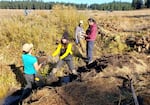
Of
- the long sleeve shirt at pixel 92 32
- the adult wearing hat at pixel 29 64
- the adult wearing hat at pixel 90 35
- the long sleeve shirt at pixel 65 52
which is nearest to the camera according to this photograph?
the adult wearing hat at pixel 29 64

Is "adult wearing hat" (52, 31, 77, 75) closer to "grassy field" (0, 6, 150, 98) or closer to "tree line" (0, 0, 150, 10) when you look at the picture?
"grassy field" (0, 6, 150, 98)

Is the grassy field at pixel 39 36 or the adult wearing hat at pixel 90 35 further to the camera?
the grassy field at pixel 39 36

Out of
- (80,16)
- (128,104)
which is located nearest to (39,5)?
(80,16)

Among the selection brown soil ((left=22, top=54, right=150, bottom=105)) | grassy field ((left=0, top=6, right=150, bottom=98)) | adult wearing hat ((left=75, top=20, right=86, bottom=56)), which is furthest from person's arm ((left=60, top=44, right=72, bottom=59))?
adult wearing hat ((left=75, top=20, right=86, bottom=56))

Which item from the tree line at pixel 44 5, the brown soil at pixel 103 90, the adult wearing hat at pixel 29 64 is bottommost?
the tree line at pixel 44 5

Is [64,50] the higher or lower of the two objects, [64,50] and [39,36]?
the higher

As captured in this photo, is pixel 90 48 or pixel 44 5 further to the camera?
pixel 44 5

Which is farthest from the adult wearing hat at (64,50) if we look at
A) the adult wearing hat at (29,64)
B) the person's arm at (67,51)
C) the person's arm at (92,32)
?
the person's arm at (92,32)

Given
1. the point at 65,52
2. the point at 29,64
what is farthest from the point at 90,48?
the point at 29,64

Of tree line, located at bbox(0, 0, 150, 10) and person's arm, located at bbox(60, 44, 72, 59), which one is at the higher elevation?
person's arm, located at bbox(60, 44, 72, 59)

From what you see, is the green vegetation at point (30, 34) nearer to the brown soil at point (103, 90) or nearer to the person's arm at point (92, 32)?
the person's arm at point (92, 32)

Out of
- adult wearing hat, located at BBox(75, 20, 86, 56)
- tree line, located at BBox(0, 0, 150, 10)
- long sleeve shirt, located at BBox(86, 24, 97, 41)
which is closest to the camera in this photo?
long sleeve shirt, located at BBox(86, 24, 97, 41)

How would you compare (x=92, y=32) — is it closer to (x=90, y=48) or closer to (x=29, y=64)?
(x=90, y=48)

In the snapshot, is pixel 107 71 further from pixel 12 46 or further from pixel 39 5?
pixel 39 5
